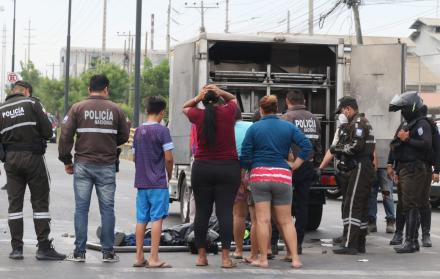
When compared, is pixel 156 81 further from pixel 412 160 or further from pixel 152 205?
pixel 152 205

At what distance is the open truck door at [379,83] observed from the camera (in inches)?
498

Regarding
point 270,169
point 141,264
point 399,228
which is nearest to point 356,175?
point 399,228

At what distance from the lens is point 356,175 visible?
10695mm

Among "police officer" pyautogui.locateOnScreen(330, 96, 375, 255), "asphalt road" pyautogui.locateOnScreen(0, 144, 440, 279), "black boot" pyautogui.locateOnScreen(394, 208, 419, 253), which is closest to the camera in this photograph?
"asphalt road" pyautogui.locateOnScreen(0, 144, 440, 279)

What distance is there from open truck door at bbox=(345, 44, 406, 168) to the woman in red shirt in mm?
4062

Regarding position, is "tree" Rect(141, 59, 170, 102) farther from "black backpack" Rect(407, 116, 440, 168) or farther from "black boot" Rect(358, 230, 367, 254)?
"black boot" Rect(358, 230, 367, 254)

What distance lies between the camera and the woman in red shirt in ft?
29.7

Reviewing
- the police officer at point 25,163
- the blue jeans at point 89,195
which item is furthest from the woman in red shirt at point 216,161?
the police officer at point 25,163

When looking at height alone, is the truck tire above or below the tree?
below

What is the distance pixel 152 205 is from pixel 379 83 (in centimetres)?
491

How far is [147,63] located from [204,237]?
2146 inches

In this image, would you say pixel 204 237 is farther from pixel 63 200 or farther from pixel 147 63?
pixel 147 63

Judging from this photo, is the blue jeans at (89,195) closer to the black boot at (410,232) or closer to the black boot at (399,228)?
the black boot at (410,232)

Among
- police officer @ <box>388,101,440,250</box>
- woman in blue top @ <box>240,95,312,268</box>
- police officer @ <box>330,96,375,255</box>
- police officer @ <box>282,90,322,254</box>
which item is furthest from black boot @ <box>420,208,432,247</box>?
woman in blue top @ <box>240,95,312,268</box>
